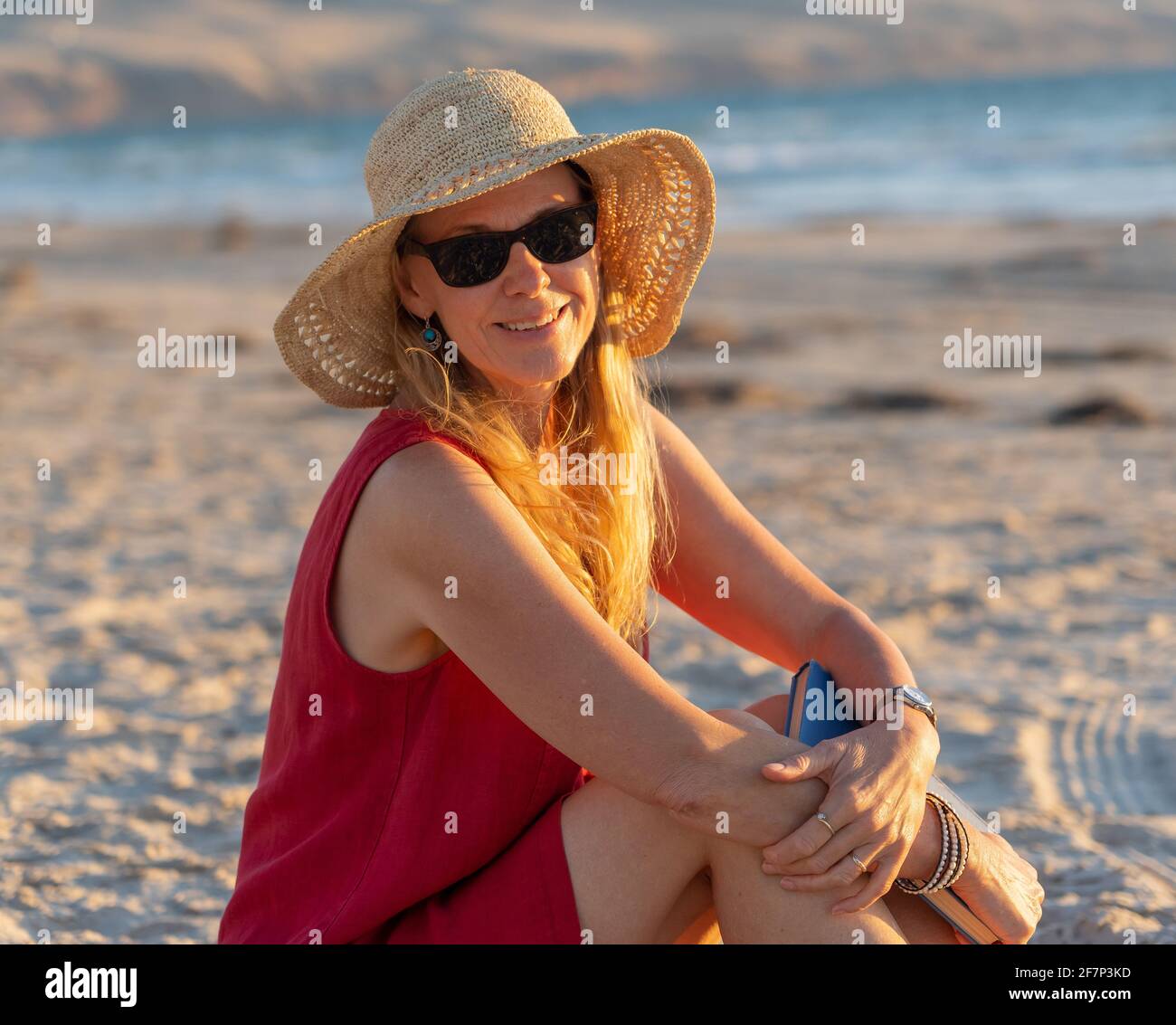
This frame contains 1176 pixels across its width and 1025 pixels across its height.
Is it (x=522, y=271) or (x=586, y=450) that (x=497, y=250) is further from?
(x=586, y=450)

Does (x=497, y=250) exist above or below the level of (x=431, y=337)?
above

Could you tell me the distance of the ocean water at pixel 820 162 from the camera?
1875 cm

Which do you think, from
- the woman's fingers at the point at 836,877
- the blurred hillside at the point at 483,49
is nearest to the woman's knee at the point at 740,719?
the woman's fingers at the point at 836,877

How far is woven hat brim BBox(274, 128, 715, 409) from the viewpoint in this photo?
86.4 inches

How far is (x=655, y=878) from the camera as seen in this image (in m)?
2.06

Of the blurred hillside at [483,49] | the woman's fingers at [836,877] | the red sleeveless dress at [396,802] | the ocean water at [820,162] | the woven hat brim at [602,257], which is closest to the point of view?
the woman's fingers at [836,877]

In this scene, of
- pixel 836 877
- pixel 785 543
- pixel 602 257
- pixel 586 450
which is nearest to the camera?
pixel 836 877

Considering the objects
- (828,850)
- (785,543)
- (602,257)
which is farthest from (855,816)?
(785,543)

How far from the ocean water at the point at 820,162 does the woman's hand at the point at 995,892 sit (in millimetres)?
14242

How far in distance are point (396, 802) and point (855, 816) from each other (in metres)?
0.70

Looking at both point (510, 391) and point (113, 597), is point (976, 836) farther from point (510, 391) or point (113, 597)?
point (113, 597)

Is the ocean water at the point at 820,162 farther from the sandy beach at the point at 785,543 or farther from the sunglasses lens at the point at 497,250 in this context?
the sunglasses lens at the point at 497,250

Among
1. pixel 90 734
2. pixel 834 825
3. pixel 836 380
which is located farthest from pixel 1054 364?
pixel 834 825

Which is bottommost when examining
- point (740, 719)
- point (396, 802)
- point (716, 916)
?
point (716, 916)
